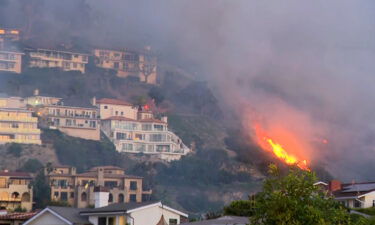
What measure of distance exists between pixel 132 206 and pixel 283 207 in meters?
21.4

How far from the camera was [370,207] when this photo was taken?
299 feet

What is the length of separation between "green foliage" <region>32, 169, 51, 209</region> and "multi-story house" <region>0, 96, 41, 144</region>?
85.7ft

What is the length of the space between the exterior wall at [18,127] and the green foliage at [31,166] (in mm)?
10707

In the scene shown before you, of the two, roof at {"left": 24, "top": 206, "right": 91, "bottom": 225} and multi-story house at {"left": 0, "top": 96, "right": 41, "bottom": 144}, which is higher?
multi-story house at {"left": 0, "top": 96, "right": 41, "bottom": 144}

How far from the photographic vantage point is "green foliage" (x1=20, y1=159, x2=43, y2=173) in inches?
7146

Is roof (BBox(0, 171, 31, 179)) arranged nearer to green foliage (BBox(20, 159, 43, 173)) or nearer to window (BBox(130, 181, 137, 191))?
green foliage (BBox(20, 159, 43, 173))

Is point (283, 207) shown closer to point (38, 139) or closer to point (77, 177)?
point (77, 177)

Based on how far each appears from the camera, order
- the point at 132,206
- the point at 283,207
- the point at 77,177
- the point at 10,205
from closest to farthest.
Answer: the point at 283,207 < the point at 132,206 < the point at 10,205 < the point at 77,177

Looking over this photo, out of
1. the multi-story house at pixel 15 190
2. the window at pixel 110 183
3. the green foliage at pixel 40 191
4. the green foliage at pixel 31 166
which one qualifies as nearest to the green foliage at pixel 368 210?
the green foliage at pixel 40 191

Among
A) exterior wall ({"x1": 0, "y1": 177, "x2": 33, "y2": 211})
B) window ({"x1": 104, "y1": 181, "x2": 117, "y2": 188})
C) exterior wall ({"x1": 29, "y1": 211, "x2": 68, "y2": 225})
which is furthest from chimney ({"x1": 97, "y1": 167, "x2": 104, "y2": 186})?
exterior wall ({"x1": 29, "y1": 211, "x2": 68, "y2": 225})

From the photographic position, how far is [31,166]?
18262 cm

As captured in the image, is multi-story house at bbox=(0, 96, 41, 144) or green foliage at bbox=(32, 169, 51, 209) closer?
green foliage at bbox=(32, 169, 51, 209)

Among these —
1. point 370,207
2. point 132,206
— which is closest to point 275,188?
point 132,206

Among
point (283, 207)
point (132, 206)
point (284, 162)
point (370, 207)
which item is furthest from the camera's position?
point (284, 162)
